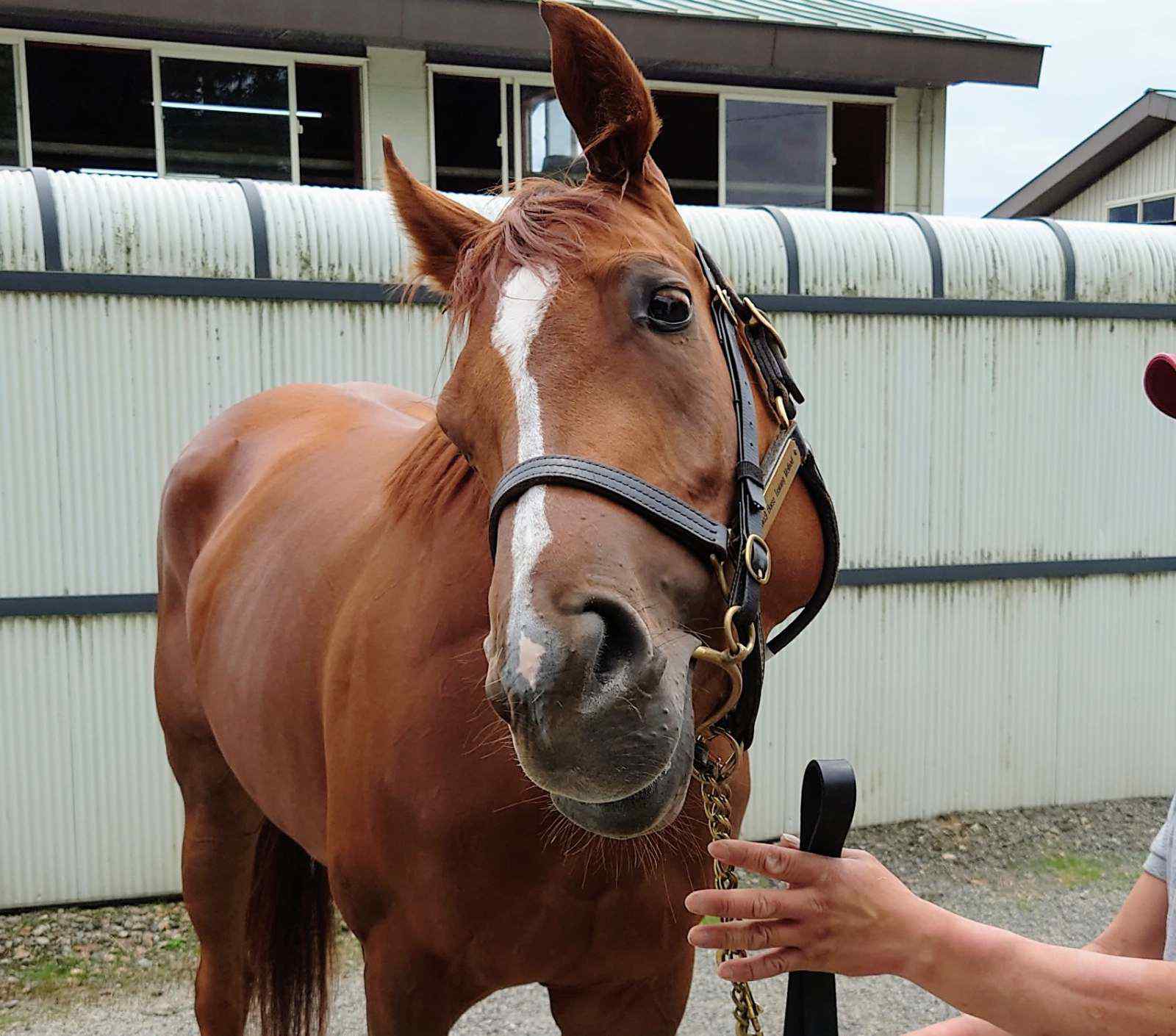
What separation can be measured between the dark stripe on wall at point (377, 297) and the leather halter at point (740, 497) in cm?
190

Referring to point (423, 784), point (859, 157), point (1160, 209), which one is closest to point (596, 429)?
point (423, 784)

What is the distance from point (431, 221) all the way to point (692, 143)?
7473 millimetres

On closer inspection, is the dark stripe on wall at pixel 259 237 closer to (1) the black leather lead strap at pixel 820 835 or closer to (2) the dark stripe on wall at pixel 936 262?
(2) the dark stripe on wall at pixel 936 262

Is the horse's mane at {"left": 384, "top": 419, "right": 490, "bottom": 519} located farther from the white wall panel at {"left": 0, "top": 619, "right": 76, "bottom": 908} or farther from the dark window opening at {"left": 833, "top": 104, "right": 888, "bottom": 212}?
the dark window opening at {"left": 833, "top": 104, "right": 888, "bottom": 212}

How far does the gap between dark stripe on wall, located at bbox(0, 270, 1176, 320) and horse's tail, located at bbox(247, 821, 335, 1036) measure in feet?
5.46

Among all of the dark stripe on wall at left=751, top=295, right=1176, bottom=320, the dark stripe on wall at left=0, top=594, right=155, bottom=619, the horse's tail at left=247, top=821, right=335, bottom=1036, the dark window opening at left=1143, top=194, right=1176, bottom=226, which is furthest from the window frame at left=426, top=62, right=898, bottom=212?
the dark window opening at left=1143, top=194, right=1176, bottom=226

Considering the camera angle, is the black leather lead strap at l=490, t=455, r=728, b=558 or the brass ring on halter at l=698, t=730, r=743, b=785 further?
the brass ring on halter at l=698, t=730, r=743, b=785

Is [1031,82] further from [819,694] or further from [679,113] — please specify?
[819,694]

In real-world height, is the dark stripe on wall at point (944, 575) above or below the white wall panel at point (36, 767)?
above

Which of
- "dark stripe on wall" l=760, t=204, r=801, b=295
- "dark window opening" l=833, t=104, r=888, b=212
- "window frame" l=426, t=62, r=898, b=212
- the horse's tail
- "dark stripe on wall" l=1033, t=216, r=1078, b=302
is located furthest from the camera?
"dark window opening" l=833, t=104, r=888, b=212

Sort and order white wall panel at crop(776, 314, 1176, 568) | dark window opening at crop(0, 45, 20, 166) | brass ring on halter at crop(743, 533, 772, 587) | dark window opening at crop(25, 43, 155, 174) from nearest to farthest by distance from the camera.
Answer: brass ring on halter at crop(743, 533, 772, 587)
white wall panel at crop(776, 314, 1176, 568)
dark window opening at crop(0, 45, 20, 166)
dark window opening at crop(25, 43, 155, 174)

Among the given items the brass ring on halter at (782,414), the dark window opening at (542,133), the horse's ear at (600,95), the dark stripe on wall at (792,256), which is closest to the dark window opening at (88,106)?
the dark window opening at (542,133)

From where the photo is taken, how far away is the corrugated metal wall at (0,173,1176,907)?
3.98 m

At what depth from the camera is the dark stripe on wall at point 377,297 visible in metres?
3.92
